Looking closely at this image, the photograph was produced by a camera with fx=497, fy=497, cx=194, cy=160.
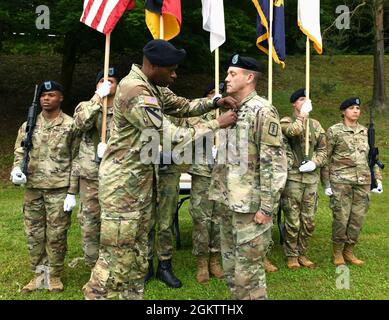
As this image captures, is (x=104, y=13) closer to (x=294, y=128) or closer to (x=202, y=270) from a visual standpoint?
(x=294, y=128)

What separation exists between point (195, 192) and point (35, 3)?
9.52 metres

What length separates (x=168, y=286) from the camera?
18.7ft

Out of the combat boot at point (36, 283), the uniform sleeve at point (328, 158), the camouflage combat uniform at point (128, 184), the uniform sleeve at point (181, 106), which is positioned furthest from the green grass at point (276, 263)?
the uniform sleeve at point (181, 106)

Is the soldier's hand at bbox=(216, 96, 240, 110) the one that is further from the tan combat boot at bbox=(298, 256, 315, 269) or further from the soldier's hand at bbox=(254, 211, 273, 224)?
the tan combat boot at bbox=(298, 256, 315, 269)

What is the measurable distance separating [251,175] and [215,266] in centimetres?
224

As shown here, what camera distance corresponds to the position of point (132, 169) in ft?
13.1

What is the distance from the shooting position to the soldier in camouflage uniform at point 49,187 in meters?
5.31

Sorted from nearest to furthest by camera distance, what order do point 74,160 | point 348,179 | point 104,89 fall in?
point 104,89 → point 74,160 → point 348,179

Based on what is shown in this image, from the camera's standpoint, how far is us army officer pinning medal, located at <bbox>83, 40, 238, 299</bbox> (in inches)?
152

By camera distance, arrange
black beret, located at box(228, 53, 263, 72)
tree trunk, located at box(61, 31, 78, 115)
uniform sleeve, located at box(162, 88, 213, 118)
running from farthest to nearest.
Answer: tree trunk, located at box(61, 31, 78, 115) → uniform sleeve, located at box(162, 88, 213, 118) → black beret, located at box(228, 53, 263, 72)

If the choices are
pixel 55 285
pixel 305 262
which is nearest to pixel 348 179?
pixel 305 262

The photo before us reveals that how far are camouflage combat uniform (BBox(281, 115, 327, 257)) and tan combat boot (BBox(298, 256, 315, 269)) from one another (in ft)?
0.19

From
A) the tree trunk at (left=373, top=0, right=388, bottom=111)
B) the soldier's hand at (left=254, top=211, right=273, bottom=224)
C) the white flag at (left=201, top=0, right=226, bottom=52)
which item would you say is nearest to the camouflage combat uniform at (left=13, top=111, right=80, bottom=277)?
the soldier's hand at (left=254, top=211, right=273, bottom=224)

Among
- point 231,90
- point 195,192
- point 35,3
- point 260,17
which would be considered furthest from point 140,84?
point 35,3
